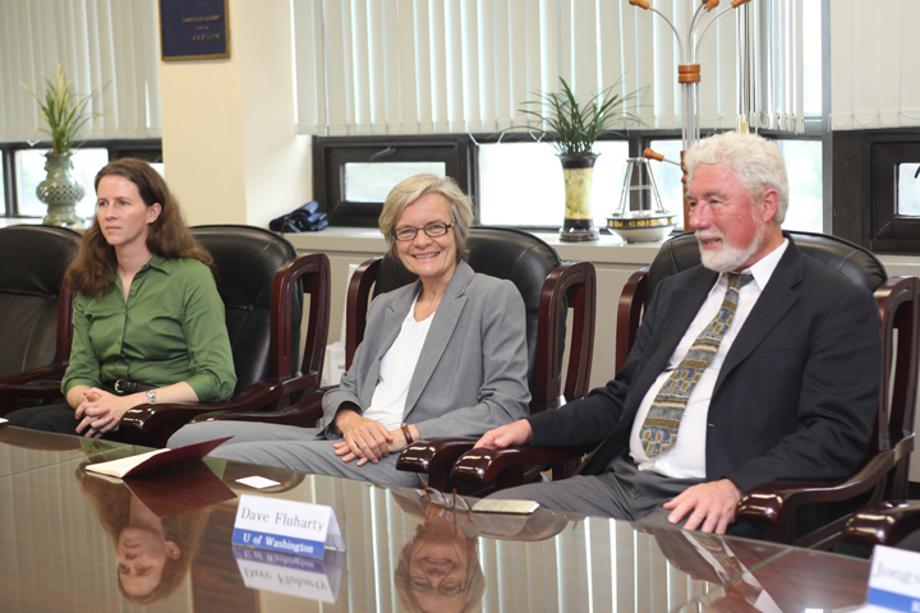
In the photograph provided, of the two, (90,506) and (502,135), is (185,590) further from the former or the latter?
(502,135)

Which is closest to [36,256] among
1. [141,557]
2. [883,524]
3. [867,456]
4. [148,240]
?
[148,240]

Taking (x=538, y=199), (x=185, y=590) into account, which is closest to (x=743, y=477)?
(x=185, y=590)

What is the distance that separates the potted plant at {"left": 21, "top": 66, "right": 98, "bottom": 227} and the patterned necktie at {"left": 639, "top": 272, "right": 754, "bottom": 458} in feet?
13.0

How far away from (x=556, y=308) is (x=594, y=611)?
146cm

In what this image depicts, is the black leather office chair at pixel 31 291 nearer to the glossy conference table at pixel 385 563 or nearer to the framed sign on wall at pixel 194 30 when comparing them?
the framed sign on wall at pixel 194 30

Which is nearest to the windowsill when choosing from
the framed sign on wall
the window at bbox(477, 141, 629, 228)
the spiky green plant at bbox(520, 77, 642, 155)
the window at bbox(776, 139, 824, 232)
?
the framed sign on wall

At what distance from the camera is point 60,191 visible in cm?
575

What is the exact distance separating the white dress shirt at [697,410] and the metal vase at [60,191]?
390cm

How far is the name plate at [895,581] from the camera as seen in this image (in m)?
1.44

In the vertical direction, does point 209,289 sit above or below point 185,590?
above

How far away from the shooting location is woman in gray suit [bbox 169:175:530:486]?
2.83 metres

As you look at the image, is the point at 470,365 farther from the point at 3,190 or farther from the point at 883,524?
the point at 3,190

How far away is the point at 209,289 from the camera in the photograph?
3.44m

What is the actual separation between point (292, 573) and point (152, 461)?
686 mm
